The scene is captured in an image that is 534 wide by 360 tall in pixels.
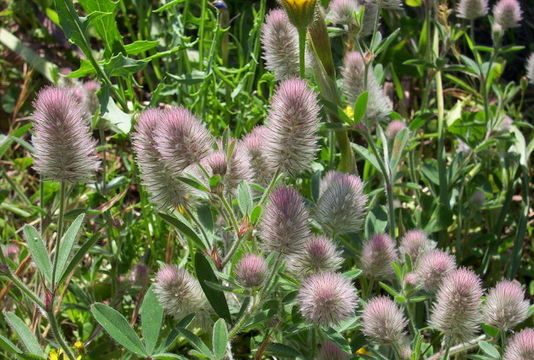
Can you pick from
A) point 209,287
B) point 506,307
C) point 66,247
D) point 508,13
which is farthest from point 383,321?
point 508,13

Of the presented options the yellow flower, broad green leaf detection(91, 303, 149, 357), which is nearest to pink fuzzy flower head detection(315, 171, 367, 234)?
the yellow flower

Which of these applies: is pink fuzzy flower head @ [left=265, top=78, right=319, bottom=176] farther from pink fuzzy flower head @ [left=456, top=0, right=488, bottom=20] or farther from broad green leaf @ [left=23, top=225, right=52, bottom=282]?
pink fuzzy flower head @ [left=456, top=0, right=488, bottom=20]

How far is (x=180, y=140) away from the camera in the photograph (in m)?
1.53

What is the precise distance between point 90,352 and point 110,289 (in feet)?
1.30

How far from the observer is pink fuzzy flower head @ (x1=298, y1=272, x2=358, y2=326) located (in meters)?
1.50

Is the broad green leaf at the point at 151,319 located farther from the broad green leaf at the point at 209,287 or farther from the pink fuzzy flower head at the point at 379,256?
the pink fuzzy flower head at the point at 379,256

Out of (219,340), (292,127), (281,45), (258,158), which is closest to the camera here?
(219,340)

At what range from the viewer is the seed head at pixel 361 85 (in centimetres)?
223

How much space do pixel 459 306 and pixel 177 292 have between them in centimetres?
61

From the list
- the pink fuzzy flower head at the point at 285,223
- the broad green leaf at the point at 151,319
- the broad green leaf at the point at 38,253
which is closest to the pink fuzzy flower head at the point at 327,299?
the pink fuzzy flower head at the point at 285,223

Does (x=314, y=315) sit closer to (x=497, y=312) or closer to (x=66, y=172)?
(x=497, y=312)

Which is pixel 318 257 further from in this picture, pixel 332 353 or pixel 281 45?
pixel 281 45

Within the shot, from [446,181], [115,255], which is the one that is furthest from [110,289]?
[446,181]

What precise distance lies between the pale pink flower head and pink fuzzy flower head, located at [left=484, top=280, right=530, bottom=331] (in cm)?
65
